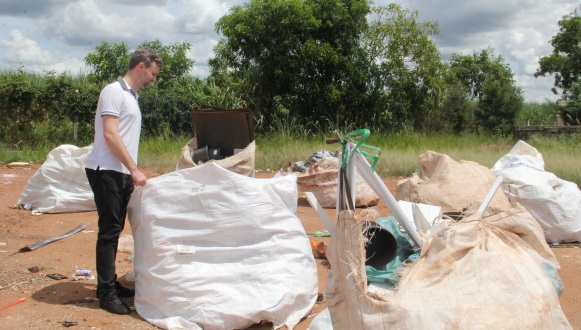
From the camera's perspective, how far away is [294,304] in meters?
3.44

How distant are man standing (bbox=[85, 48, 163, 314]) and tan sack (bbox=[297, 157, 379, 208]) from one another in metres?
3.56

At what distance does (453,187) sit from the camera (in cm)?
543

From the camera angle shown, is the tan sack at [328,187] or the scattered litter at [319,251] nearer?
the scattered litter at [319,251]

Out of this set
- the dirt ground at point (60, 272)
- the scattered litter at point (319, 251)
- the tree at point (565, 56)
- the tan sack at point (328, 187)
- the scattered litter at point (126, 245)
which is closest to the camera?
the dirt ground at point (60, 272)

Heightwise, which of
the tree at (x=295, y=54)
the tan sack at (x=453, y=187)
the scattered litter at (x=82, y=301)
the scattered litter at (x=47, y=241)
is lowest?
the scattered litter at (x=82, y=301)

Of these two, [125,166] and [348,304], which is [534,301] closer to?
[348,304]

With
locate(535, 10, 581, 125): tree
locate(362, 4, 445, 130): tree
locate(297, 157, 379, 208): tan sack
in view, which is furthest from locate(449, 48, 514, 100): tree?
locate(297, 157, 379, 208): tan sack

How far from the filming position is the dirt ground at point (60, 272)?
11.3 ft

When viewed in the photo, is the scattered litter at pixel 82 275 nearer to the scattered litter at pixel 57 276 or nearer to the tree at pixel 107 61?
the scattered litter at pixel 57 276

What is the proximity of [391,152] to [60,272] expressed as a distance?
8228 mm

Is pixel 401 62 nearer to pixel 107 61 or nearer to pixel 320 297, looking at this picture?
pixel 107 61

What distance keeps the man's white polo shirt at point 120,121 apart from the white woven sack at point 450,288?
158 centimetres

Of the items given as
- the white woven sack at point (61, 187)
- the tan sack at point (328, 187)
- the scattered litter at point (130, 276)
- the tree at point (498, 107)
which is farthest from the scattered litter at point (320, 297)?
the tree at point (498, 107)

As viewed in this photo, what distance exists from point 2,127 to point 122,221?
10982 mm
